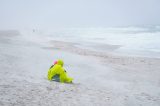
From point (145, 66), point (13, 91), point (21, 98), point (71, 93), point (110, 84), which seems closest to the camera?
point (21, 98)

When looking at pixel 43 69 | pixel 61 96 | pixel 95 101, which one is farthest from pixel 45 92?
pixel 43 69

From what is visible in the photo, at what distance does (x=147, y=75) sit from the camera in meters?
12.4

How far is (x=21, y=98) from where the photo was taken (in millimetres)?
6230

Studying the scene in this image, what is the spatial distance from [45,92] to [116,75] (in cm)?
565

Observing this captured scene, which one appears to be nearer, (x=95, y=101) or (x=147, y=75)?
(x=95, y=101)

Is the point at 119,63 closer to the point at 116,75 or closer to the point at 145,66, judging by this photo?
the point at 145,66

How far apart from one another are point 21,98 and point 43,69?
19.4ft

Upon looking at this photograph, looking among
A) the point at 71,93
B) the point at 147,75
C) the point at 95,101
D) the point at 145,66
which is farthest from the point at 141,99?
the point at 145,66

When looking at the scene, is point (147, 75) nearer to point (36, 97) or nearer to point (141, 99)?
point (141, 99)

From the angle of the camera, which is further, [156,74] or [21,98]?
[156,74]

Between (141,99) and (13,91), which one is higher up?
A: (13,91)

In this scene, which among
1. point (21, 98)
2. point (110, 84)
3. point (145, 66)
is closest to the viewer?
point (21, 98)

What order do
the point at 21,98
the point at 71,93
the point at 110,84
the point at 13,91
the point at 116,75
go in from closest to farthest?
the point at 21,98
the point at 13,91
the point at 71,93
the point at 110,84
the point at 116,75

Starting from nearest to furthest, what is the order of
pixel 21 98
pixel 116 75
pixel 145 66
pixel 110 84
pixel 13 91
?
pixel 21 98 < pixel 13 91 < pixel 110 84 < pixel 116 75 < pixel 145 66
